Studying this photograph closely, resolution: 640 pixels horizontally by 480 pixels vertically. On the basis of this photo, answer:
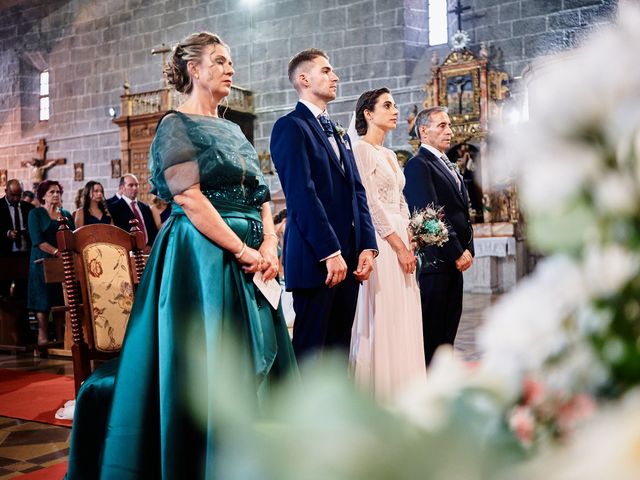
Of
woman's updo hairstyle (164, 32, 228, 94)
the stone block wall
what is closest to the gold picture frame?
the stone block wall

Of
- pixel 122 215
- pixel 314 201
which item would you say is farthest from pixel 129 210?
pixel 314 201

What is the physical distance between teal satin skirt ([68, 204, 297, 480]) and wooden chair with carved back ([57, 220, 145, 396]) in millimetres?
568

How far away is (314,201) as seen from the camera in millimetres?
2666

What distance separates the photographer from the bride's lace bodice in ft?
10.9

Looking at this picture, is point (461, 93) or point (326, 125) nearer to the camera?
point (326, 125)

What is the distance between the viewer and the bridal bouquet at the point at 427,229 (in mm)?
3436

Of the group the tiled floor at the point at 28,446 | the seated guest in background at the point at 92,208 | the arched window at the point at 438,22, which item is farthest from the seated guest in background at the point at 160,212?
the arched window at the point at 438,22

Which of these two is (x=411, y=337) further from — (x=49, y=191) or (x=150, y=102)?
(x=150, y=102)

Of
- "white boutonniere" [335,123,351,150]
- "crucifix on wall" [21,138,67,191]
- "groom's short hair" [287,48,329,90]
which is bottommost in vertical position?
"white boutonniere" [335,123,351,150]

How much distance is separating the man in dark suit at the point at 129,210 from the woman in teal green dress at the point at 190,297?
4370 millimetres

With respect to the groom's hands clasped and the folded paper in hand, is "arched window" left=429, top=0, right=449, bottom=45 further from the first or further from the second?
the folded paper in hand

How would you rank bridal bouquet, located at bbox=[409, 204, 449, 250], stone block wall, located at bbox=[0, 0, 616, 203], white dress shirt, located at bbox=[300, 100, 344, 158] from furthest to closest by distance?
stone block wall, located at bbox=[0, 0, 616, 203]
bridal bouquet, located at bbox=[409, 204, 449, 250]
white dress shirt, located at bbox=[300, 100, 344, 158]

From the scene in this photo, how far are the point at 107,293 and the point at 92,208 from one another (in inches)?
144

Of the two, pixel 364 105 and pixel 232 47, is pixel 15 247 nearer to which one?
pixel 364 105
